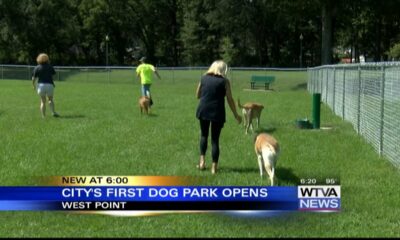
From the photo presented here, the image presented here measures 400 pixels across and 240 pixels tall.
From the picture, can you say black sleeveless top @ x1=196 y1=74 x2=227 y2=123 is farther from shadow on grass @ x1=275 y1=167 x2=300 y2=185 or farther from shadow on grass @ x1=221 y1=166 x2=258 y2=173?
shadow on grass @ x1=275 y1=167 x2=300 y2=185

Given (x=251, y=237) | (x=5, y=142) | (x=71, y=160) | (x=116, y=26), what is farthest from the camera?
(x=116, y=26)

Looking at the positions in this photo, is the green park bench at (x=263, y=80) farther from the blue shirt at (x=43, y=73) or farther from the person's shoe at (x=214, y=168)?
the person's shoe at (x=214, y=168)

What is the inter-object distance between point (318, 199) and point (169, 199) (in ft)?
5.39

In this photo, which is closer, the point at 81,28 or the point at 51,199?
the point at 51,199

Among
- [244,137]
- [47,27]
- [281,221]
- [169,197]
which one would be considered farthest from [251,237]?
[47,27]

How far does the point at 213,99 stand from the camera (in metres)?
8.49

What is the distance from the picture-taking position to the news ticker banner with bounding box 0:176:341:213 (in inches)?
243

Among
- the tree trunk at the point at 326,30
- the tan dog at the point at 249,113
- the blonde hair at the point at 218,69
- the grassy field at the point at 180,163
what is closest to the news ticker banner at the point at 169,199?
the grassy field at the point at 180,163

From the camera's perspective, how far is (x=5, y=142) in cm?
1145

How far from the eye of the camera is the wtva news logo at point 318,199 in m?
6.30

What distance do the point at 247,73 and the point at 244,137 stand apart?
30638mm

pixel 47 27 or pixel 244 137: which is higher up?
pixel 47 27

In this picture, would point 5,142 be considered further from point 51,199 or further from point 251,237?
point 251,237

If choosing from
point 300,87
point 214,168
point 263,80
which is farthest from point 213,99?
point 300,87
